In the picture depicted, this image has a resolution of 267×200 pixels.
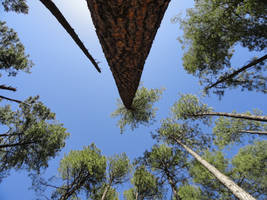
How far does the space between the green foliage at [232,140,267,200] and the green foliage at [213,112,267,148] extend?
66.5 inches

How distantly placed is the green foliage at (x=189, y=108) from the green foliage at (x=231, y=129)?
1.02m

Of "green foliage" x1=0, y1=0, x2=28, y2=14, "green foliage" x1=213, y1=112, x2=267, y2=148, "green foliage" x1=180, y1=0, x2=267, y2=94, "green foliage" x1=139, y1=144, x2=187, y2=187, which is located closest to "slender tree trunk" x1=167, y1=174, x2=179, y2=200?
"green foliage" x1=139, y1=144, x2=187, y2=187

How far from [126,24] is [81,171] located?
27.1ft

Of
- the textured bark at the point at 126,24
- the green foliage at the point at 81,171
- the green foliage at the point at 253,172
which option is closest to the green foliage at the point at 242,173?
the green foliage at the point at 253,172

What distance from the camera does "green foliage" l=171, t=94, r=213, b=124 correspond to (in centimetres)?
784

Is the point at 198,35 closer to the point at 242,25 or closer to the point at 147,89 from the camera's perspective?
the point at 242,25

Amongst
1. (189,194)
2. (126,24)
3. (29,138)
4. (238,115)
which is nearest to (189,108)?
(238,115)

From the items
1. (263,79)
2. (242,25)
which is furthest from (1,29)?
(263,79)

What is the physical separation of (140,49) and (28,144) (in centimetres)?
784

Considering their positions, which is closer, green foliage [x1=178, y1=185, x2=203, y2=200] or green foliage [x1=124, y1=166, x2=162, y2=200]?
green foliage [x1=178, y1=185, x2=203, y2=200]

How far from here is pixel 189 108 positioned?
812 centimetres

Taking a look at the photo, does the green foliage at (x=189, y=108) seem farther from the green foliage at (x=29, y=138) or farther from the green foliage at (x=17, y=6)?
the green foliage at (x=17, y=6)

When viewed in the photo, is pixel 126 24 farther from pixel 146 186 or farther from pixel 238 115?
pixel 146 186

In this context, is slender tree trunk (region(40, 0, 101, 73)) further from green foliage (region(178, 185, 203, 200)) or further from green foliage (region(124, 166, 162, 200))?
green foliage (region(178, 185, 203, 200))
